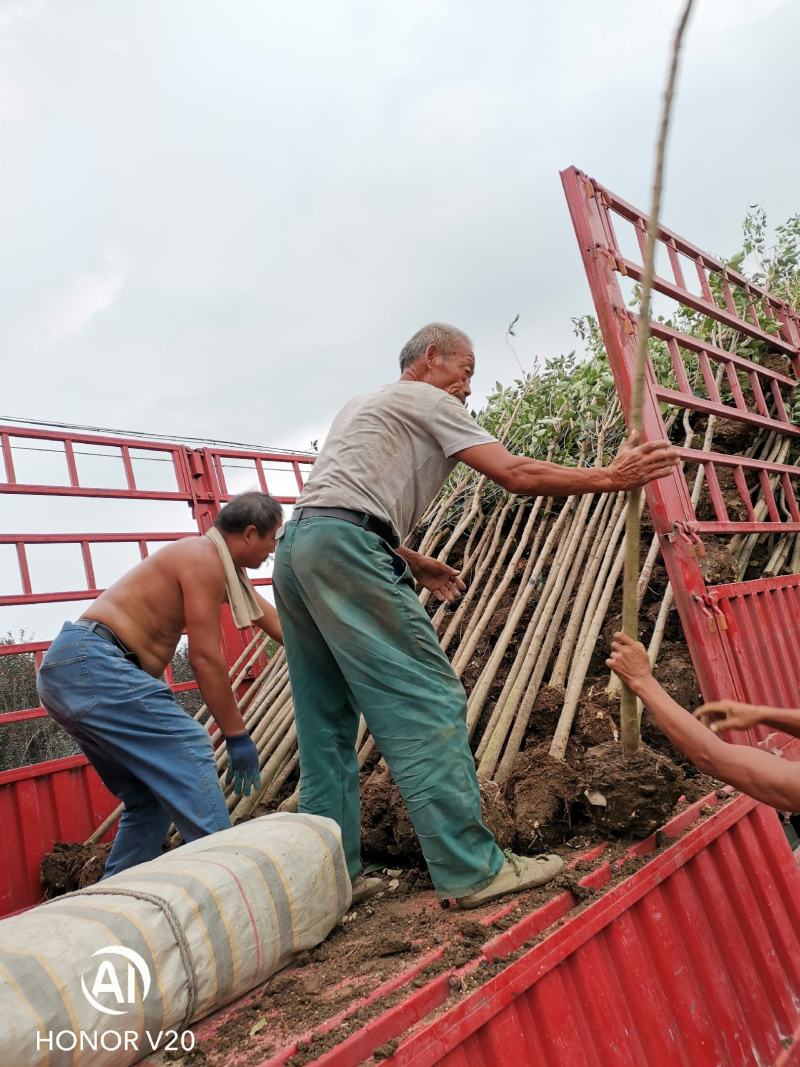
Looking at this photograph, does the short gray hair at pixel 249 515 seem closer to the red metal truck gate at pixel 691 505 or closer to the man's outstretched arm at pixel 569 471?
the man's outstretched arm at pixel 569 471

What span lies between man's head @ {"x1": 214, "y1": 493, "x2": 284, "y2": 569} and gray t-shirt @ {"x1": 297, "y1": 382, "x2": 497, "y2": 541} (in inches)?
24.8

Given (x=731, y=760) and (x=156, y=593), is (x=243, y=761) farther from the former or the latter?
(x=731, y=760)

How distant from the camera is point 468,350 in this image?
2.33m

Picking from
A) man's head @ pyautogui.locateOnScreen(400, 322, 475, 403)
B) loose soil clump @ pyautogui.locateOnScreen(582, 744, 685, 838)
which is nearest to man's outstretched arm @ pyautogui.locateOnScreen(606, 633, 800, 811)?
loose soil clump @ pyautogui.locateOnScreen(582, 744, 685, 838)

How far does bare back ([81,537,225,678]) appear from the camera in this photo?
258 centimetres

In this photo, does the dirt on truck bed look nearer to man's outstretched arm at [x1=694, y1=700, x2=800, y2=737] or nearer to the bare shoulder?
man's outstretched arm at [x1=694, y1=700, x2=800, y2=737]

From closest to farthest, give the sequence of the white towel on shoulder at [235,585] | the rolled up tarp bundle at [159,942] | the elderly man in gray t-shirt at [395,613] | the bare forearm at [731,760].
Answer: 1. the rolled up tarp bundle at [159,942]
2. the bare forearm at [731,760]
3. the elderly man in gray t-shirt at [395,613]
4. the white towel on shoulder at [235,585]

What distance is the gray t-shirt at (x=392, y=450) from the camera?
202 cm

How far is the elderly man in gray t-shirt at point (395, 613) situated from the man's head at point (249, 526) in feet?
2.06

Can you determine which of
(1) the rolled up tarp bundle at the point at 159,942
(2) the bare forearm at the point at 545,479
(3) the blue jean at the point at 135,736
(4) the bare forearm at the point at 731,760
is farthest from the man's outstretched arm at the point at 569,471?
(3) the blue jean at the point at 135,736

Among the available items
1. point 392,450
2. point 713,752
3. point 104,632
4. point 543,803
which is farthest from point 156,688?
point 713,752

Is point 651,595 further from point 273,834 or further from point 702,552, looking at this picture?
point 273,834

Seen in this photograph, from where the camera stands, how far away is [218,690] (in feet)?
8.38

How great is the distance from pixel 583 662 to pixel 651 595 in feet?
2.96
